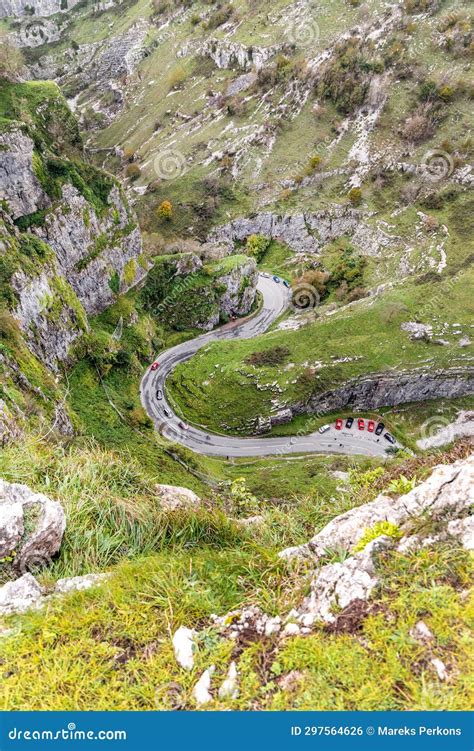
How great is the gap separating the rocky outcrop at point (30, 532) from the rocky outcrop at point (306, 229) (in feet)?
284

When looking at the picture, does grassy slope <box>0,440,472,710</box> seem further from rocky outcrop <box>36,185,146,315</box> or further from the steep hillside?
→ rocky outcrop <box>36,185,146,315</box>

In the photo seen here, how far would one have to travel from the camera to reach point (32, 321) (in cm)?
4119

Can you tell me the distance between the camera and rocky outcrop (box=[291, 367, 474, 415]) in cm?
5938

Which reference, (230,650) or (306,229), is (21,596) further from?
(306,229)

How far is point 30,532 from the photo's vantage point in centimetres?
661

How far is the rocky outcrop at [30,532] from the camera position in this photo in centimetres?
662

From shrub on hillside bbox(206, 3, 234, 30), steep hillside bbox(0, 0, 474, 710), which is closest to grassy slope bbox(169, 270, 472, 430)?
steep hillside bbox(0, 0, 474, 710)

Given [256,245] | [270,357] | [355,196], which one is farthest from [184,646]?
[355,196]

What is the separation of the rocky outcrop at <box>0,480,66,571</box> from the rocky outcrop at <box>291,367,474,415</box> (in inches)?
2078

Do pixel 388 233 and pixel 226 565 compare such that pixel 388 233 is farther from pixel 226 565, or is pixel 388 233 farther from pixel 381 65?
pixel 226 565

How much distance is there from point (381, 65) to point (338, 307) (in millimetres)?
67537

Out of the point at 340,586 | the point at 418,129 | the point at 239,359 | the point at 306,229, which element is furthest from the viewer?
the point at 306,229

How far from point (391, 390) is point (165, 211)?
65.9 meters

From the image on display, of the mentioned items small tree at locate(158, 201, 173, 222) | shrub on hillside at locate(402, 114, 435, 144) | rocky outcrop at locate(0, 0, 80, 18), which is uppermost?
rocky outcrop at locate(0, 0, 80, 18)
